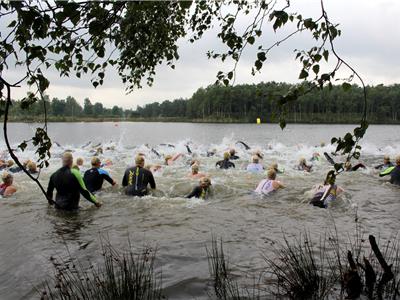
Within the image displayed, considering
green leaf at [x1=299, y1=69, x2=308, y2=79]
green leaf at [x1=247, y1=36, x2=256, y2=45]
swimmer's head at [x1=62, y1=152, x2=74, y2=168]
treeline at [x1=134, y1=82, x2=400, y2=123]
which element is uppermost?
treeline at [x1=134, y1=82, x2=400, y2=123]

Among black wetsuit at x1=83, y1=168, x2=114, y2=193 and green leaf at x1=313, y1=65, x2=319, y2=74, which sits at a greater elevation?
green leaf at x1=313, y1=65, x2=319, y2=74

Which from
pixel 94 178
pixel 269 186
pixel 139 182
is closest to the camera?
pixel 139 182

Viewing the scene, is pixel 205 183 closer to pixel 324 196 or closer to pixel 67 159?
pixel 324 196

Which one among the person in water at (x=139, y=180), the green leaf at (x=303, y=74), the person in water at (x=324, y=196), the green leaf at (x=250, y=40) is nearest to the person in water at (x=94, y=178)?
the person in water at (x=139, y=180)

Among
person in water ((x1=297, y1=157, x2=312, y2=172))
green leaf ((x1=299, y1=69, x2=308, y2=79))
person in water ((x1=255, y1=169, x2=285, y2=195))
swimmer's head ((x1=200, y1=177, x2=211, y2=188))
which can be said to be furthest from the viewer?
person in water ((x1=297, y1=157, x2=312, y2=172))

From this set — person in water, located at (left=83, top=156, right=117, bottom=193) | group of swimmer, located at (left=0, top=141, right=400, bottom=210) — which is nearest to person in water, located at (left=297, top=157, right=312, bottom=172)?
group of swimmer, located at (left=0, top=141, right=400, bottom=210)

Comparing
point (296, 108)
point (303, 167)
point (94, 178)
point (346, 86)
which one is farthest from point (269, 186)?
point (296, 108)

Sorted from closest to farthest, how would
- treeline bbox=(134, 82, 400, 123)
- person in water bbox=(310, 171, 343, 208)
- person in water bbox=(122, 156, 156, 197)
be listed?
person in water bbox=(310, 171, 343, 208) → person in water bbox=(122, 156, 156, 197) → treeline bbox=(134, 82, 400, 123)

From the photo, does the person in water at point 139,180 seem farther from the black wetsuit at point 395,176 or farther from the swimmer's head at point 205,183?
the black wetsuit at point 395,176

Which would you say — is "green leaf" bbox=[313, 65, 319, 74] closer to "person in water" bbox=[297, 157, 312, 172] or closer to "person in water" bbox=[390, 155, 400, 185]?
"person in water" bbox=[390, 155, 400, 185]

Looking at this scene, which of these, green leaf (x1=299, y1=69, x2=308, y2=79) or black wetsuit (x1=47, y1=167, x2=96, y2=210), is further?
black wetsuit (x1=47, y1=167, x2=96, y2=210)

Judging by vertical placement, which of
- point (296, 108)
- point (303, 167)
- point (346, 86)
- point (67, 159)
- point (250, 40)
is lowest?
point (303, 167)

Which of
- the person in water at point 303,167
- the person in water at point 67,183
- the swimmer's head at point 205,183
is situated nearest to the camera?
the person in water at point 67,183

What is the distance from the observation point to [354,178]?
15641 mm
